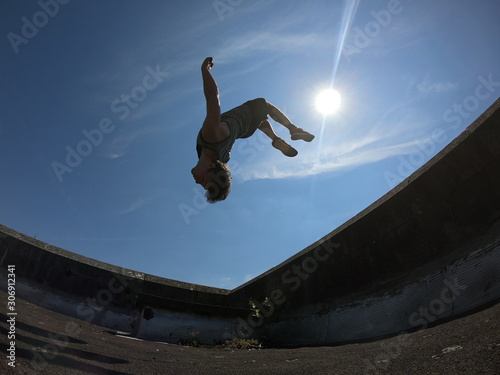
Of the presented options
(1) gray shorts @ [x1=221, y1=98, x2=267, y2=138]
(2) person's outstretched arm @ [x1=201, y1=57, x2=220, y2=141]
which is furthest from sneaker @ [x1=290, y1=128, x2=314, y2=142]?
(2) person's outstretched arm @ [x1=201, y1=57, x2=220, y2=141]

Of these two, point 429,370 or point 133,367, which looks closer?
point 429,370

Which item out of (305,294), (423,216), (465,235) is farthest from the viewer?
(305,294)

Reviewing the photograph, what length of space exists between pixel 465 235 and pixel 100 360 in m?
3.88

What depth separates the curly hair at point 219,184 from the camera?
3529mm

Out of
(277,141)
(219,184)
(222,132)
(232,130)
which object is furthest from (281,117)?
(219,184)

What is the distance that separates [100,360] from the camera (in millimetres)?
2256

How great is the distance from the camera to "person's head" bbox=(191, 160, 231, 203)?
3475mm

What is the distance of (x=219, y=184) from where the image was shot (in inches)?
143

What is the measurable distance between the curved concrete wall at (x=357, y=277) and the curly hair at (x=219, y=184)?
7.23 ft

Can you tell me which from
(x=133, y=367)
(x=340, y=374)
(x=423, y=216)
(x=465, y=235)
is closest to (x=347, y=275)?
(x=423, y=216)

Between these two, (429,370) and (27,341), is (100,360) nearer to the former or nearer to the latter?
(27,341)

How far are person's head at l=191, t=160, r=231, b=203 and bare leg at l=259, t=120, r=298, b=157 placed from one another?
0.96m

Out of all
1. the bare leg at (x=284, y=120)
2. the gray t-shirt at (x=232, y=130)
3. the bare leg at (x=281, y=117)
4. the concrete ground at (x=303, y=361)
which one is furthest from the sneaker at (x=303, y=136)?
the concrete ground at (x=303, y=361)

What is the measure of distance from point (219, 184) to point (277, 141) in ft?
4.07
